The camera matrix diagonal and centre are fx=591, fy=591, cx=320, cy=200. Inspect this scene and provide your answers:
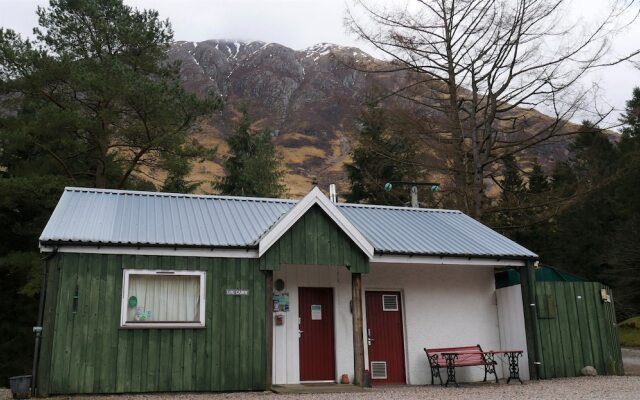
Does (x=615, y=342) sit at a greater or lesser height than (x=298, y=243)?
lesser

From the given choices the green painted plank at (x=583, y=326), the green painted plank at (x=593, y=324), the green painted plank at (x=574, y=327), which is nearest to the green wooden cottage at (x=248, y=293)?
the green painted plank at (x=574, y=327)

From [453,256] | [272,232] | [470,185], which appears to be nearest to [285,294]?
[272,232]

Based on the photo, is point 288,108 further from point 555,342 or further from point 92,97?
point 555,342

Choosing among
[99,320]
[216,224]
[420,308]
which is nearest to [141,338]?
[99,320]

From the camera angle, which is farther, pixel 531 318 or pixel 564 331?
pixel 564 331

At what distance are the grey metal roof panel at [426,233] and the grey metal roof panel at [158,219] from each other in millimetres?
2359

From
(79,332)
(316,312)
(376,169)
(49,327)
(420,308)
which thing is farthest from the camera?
(376,169)

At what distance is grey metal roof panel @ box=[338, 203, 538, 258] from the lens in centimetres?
1377

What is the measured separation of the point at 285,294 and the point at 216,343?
2382 mm

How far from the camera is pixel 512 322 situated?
47.6 feet

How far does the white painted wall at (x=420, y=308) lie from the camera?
44.4 ft

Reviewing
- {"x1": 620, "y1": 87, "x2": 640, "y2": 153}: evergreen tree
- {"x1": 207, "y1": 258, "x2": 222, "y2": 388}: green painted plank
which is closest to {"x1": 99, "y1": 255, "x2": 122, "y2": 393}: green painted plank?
{"x1": 207, "y1": 258, "x2": 222, "y2": 388}: green painted plank

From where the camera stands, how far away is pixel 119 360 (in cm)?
1094

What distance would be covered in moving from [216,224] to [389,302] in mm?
4656
